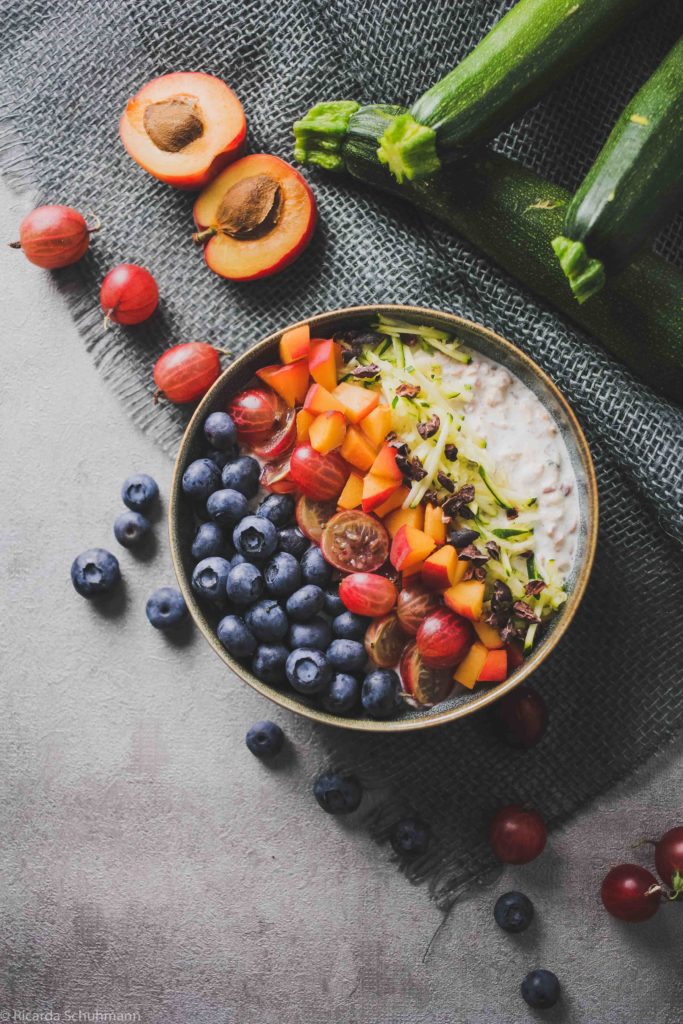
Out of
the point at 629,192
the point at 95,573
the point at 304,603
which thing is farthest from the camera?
the point at 95,573

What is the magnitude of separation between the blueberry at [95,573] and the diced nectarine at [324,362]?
0.80 m

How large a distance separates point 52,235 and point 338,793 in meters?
→ 1.75

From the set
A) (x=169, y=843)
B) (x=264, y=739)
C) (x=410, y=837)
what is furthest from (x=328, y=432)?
(x=169, y=843)

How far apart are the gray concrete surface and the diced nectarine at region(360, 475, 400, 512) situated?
2.31ft

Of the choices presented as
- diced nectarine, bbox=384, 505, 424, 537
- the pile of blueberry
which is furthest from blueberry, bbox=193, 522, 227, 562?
diced nectarine, bbox=384, 505, 424, 537

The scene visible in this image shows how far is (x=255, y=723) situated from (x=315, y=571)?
565 millimetres

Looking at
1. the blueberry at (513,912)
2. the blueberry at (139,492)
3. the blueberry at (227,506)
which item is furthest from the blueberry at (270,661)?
the blueberry at (513,912)

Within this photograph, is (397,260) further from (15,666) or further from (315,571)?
(15,666)

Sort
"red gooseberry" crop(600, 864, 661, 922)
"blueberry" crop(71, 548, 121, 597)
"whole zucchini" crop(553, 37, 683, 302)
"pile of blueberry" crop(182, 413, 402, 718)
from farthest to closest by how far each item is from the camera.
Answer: "blueberry" crop(71, 548, 121, 597)
"red gooseberry" crop(600, 864, 661, 922)
"pile of blueberry" crop(182, 413, 402, 718)
"whole zucchini" crop(553, 37, 683, 302)

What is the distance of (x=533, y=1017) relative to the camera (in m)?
2.46

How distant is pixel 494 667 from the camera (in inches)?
84.3

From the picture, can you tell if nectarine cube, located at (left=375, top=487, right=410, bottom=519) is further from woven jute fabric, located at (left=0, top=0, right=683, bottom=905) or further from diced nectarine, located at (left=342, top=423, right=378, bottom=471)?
woven jute fabric, located at (left=0, top=0, right=683, bottom=905)

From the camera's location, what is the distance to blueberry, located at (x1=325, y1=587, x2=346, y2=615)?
2238 millimetres

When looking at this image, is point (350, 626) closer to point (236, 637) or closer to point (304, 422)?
point (236, 637)
